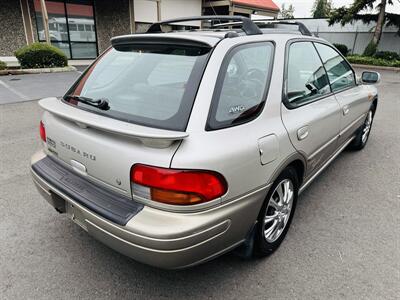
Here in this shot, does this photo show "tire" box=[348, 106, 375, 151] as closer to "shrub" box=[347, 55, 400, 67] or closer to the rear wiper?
the rear wiper

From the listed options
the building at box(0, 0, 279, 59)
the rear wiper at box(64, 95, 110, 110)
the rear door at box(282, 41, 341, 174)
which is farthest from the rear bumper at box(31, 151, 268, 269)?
the building at box(0, 0, 279, 59)

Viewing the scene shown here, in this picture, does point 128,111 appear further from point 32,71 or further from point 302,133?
point 32,71

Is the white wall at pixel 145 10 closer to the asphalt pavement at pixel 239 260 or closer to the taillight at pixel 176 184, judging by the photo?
the asphalt pavement at pixel 239 260

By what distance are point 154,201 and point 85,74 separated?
1.51 metres

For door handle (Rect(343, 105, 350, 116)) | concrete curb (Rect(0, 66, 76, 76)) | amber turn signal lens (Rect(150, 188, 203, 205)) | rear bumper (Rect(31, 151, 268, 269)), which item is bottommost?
concrete curb (Rect(0, 66, 76, 76))

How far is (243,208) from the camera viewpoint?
2020 mm

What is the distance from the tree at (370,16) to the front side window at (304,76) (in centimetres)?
2112

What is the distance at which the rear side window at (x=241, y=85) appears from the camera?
77.0 inches

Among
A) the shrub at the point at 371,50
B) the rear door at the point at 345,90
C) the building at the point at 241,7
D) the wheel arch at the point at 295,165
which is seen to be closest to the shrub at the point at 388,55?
the shrub at the point at 371,50

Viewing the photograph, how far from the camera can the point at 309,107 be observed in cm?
278

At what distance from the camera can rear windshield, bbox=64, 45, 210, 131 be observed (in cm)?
194

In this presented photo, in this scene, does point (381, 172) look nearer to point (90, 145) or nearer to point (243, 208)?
point (243, 208)

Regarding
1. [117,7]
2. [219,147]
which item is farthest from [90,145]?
[117,7]

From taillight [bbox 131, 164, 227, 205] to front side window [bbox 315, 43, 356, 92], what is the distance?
225 cm
